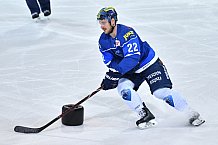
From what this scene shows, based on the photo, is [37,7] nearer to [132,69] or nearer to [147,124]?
[132,69]

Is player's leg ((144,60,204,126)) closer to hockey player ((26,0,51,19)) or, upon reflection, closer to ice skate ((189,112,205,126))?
ice skate ((189,112,205,126))

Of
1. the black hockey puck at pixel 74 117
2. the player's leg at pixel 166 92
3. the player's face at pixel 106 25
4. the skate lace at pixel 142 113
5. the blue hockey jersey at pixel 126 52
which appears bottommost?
the black hockey puck at pixel 74 117

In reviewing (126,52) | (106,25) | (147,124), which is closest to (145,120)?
(147,124)

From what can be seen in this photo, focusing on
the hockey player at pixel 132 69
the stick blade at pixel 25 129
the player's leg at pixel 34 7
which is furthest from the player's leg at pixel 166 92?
the player's leg at pixel 34 7

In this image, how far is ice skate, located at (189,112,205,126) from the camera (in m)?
3.09

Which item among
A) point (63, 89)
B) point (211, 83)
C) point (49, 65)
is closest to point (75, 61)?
point (49, 65)

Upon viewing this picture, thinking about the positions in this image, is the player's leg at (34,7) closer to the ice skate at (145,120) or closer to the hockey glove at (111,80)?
the hockey glove at (111,80)

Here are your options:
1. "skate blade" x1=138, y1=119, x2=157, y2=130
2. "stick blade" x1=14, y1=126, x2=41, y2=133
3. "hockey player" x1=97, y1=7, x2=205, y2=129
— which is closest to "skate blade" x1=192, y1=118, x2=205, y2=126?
"hockey player" x1=97, y1=7, x2=205, y2=129

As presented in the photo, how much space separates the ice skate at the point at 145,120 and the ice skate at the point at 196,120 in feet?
0.72

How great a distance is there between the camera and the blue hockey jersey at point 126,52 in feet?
9.93

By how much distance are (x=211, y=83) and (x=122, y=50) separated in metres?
1.13

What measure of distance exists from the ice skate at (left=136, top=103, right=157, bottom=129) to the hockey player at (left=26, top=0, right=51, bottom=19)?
333 cm

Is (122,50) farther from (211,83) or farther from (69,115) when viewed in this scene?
(211,83)

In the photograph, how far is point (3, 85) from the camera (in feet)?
12.9
